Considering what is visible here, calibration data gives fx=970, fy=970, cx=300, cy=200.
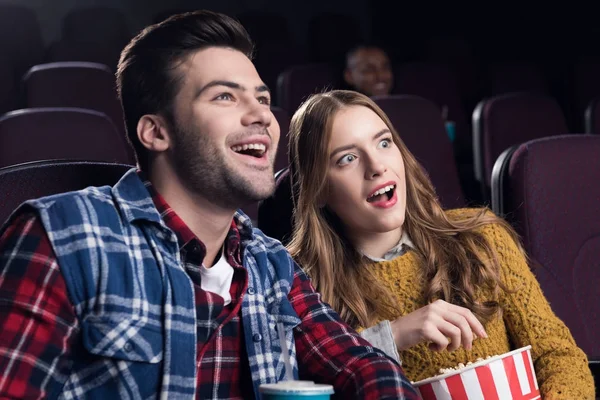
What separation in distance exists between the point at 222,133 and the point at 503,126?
6.36 ft

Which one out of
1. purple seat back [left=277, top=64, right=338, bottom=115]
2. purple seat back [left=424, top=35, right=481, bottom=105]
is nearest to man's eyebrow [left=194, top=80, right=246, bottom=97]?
purple seat back [left=277, top=64, right=338, bottom=115]

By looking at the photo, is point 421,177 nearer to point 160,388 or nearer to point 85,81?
point 160,388

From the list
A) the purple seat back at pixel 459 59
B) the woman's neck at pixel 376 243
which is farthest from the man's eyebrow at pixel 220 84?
the purple seat back at pixel 459 59

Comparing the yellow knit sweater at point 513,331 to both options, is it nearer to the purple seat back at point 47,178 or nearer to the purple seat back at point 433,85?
the purple seat back at point 47,178

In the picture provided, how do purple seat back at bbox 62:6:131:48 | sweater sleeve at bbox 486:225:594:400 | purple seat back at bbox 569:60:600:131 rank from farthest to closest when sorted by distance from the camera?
1. purple seat back at bbox 62:6:131:48
2. purple seat back at bbox 569:60:600:131
3. sweater sleeve at bbox 486:225:594:400

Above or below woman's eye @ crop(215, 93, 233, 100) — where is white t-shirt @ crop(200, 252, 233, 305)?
below

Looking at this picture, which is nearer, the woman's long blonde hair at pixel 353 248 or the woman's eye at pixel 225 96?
the woman's eye at pixel 225 96

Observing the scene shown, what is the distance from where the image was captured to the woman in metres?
1.44

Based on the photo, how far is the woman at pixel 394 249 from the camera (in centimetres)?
144

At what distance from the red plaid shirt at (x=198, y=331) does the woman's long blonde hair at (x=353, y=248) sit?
0.77ft

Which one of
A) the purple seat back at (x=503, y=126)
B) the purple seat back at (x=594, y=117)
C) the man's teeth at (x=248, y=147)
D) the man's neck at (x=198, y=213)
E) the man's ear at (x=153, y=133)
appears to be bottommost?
the purple seat back at (x=594, y=117)

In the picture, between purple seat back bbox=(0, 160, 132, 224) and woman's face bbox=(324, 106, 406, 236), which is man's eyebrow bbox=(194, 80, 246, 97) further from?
woman's face bbox=(324, 106, 406, 236)

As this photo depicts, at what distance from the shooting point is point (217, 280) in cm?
114

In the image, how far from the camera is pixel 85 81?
3.27 meters
